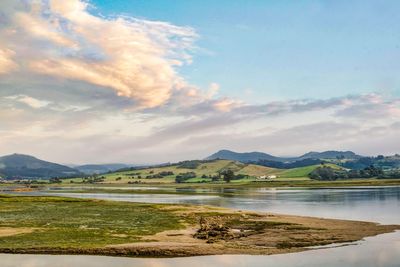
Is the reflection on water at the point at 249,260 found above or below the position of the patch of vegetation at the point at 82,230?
below

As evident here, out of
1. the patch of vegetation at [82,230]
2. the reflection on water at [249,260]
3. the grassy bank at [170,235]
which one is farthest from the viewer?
the patch of vegetation at [82,230]

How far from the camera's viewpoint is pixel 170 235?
56781 mm

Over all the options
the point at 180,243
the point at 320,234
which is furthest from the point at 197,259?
the point at 320,234

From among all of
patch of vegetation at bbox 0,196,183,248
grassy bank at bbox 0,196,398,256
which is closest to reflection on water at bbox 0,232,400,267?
grassy bank at bbox 0,196,398,256

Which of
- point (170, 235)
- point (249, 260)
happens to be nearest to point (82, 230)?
point (170, 235)

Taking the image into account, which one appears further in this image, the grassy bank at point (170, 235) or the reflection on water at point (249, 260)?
the grassy bank at point (170, 235)

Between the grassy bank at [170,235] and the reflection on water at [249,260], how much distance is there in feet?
7.82

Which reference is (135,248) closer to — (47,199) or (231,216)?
(231,216)

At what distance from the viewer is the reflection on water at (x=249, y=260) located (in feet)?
132

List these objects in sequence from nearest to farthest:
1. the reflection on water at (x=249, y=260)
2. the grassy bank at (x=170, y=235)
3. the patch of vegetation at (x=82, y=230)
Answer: the reflection on water at (x=249, y=260)
the grassy bank at (x=170, y=235)
the patch of vegetation at (x=82, y=230)

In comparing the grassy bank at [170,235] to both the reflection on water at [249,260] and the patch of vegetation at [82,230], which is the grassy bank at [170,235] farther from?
the reflection on water at [249,260]

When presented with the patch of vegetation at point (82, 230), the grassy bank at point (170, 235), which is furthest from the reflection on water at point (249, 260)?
the patch of vegetation at point (82, 230)

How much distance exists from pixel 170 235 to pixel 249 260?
16.6 meters

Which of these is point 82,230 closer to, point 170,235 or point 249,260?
point 170,235
